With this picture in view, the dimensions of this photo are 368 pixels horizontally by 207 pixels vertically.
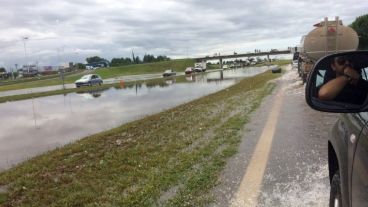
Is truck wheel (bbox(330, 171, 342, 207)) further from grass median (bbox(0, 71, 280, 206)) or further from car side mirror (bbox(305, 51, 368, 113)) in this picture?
grass median (bbox(0, 71, 280, 206))

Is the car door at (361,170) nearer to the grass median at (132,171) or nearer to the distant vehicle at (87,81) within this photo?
the grass median at (132,171)

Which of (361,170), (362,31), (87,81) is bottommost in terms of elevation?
(87,81)

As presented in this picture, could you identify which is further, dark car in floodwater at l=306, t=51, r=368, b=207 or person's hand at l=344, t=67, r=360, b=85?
person's hand at l=344, t=67, r=360, b=85

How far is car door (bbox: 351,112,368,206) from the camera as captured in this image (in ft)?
7.39

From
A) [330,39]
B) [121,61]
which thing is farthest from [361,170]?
[121,61]

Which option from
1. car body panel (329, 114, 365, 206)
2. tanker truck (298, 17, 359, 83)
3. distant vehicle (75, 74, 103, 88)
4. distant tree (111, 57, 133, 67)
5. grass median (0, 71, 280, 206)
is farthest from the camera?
distant tree (111, 57, 133, 67)

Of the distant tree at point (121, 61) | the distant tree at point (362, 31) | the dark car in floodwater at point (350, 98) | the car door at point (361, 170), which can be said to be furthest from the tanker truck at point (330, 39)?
the distant tree at point (121, 61)

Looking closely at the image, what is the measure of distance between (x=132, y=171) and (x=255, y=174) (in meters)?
2.11

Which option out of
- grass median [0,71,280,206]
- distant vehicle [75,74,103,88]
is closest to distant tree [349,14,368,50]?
grass median [0,71,280,206]

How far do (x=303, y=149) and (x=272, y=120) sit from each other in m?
4.28

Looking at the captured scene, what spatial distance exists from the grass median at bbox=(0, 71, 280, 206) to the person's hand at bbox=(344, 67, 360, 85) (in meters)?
3.43

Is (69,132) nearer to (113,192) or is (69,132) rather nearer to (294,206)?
(113,192)

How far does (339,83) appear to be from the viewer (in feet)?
7.97

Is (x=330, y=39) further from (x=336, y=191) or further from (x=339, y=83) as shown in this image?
(x=339, y=83)
